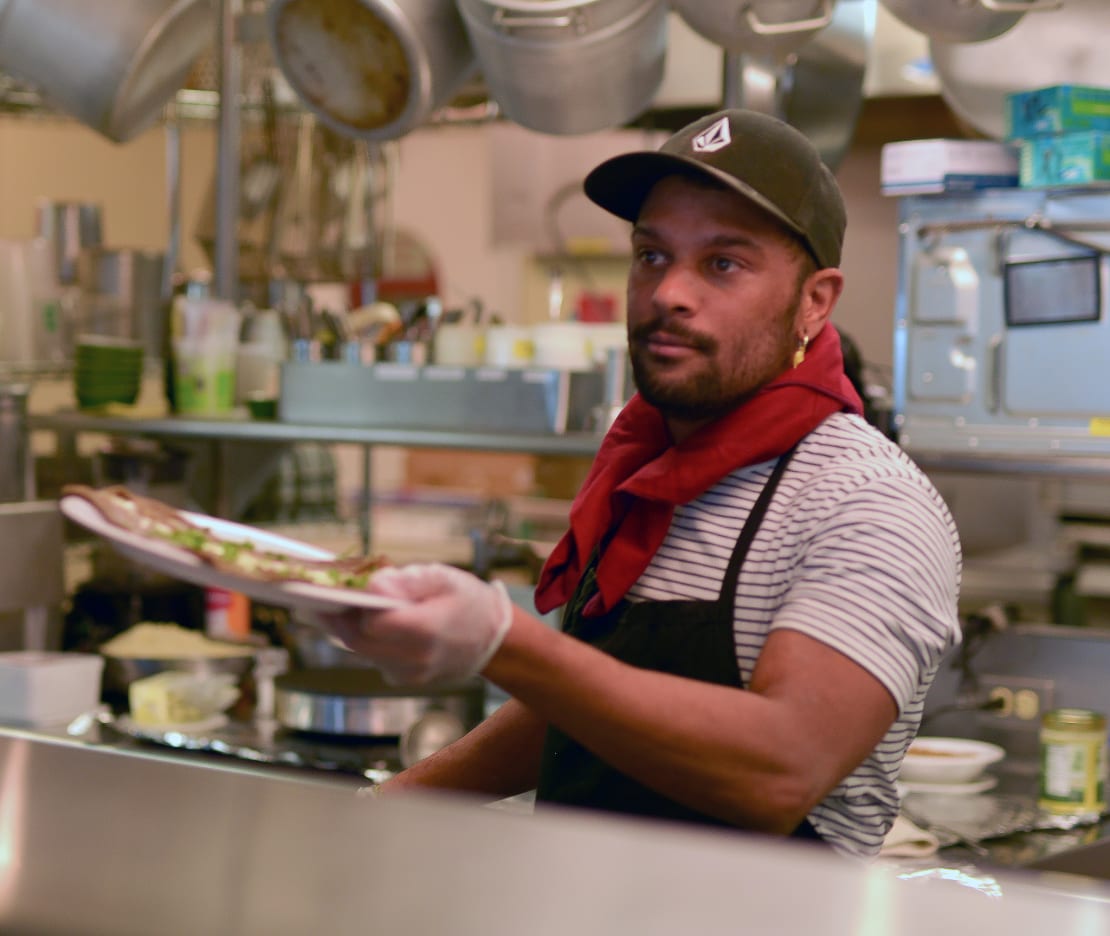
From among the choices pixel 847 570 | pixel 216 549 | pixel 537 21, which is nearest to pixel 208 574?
pixel 216 549

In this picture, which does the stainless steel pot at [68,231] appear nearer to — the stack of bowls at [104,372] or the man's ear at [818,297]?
the stack of bowls at [104,372]

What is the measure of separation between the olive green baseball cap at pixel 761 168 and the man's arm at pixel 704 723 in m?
0.41

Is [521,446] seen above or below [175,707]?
above

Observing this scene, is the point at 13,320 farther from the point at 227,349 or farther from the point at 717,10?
the point at 717,10

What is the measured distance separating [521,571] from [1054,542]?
7.14 feet

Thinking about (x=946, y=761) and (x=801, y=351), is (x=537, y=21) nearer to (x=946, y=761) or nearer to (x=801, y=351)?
(x=801, y=351)

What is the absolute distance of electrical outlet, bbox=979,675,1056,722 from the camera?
255 cm

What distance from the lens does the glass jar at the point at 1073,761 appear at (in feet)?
7.47

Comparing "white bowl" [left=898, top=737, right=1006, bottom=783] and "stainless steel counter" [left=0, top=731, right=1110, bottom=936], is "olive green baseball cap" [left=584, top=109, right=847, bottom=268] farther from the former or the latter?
"white bowl" [left=898, top=737, right=1006, bottom=783]

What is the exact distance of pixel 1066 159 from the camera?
231cm

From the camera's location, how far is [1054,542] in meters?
4.50

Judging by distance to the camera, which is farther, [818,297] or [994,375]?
[994,375]

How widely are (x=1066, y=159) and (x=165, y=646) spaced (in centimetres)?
182

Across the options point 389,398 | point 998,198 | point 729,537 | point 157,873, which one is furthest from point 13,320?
point 157,873
